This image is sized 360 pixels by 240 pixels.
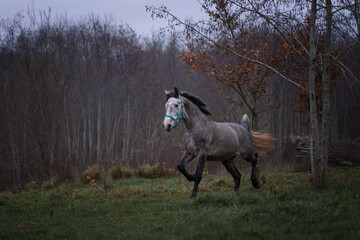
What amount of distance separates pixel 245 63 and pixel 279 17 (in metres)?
1.52

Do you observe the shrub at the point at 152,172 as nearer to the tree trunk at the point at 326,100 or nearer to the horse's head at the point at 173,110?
the horse's head at the point at 173,110

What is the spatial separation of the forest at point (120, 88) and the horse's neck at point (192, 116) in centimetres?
196

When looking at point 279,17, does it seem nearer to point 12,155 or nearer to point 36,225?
point 36,225

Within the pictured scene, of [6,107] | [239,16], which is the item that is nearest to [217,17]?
[239,16]

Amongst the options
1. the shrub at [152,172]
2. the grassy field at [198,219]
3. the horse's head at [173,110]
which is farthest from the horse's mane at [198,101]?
the shrub at [152,172]

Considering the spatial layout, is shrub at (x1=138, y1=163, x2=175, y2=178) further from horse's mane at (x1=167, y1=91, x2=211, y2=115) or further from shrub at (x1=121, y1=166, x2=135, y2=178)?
horse's mane at (x1=167, y1=91, x2=211, y2=115)

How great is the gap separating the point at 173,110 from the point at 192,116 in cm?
58

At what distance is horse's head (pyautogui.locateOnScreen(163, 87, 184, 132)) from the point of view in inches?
271

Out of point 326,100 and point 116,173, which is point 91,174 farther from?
point 326,100

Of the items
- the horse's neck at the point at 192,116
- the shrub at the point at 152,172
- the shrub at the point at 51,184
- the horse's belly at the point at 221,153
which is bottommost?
the shrub at the point at 51,184

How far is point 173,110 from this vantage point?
7047 millimetres

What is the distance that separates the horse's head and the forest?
1.90 meters

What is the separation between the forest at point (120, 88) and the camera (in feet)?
33.1

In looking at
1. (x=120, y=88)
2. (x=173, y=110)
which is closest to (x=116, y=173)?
(x=173, y=110)
